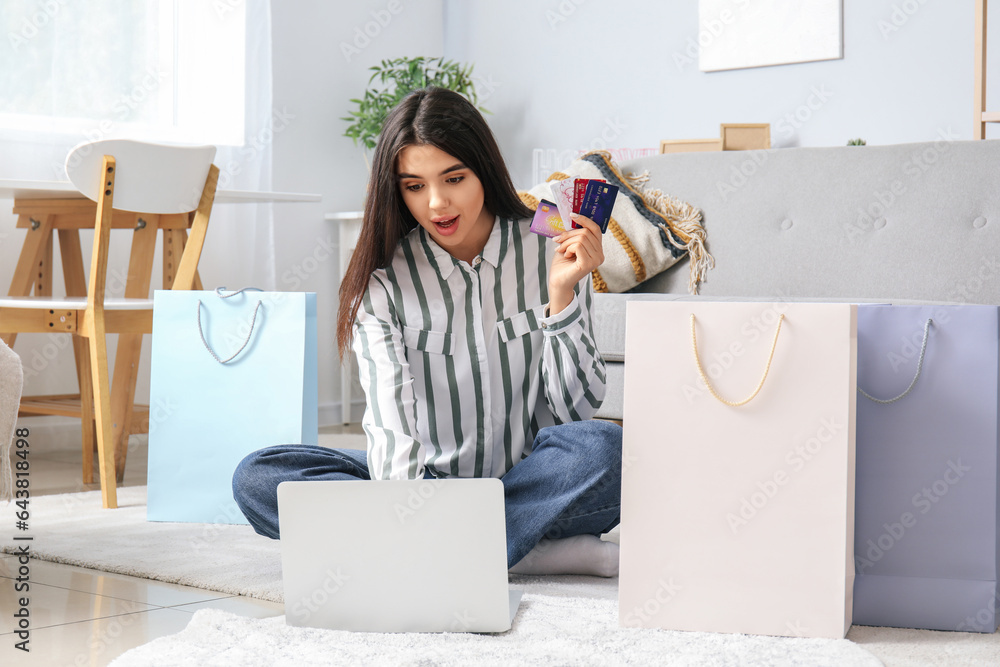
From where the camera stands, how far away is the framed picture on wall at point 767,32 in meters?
3.09

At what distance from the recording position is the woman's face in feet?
4.63

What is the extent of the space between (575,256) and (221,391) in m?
0.86

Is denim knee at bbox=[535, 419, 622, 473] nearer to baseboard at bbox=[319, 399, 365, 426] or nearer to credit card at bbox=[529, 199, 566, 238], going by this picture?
credit card at bbox=[529, 199, 566, 238]

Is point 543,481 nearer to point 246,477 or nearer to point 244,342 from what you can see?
point 246,477

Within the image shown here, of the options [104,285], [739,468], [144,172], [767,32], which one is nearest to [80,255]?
[104,285]

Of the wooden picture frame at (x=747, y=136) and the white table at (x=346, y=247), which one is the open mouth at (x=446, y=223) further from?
the white table at (x=346, y=247)

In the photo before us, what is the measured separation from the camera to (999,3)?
9.07ft

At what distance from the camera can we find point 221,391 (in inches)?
75.3

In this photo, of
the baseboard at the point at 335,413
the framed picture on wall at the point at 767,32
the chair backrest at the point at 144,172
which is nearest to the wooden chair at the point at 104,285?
the chair backrest at the point at 144,172

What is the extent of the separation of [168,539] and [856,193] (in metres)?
1.75

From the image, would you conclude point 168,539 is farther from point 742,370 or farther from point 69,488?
point 742,370

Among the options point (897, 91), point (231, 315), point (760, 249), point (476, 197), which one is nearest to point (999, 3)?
point (897, 91)

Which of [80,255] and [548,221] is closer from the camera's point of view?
[548,221]

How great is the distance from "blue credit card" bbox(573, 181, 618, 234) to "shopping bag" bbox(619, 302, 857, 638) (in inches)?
8.3
